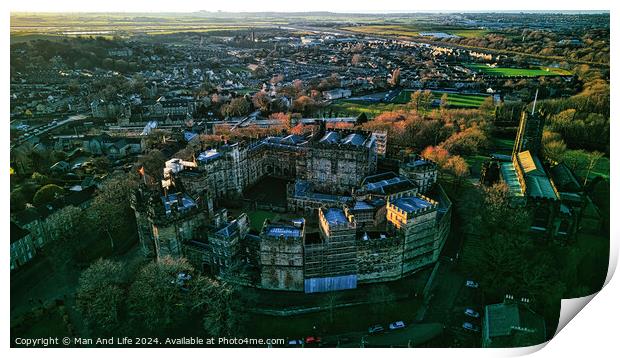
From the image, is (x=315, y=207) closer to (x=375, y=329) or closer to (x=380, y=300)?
(x=380, y=300)

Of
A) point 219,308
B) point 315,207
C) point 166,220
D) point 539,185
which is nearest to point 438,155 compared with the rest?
point 539,185

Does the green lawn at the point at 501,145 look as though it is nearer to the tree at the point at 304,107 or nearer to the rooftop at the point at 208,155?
the tree at the point at 304,107

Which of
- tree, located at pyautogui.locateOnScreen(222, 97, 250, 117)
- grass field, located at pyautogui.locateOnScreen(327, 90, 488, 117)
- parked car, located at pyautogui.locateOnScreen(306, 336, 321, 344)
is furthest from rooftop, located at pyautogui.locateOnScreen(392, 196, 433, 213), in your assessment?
tree, located at pyautogui.locateOnScreen(222, 97, 250, 117)

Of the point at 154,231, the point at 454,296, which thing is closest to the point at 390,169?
the point at 454,296

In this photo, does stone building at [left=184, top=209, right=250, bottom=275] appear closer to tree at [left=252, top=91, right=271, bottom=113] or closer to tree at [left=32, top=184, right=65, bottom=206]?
tree at [left=32, top=184, right=65, bottom=206]

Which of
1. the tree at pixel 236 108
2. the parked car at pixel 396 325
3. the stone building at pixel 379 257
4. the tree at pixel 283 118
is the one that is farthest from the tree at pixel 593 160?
the tree at pixel 236 108

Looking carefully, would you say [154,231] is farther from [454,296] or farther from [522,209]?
[522,209]
